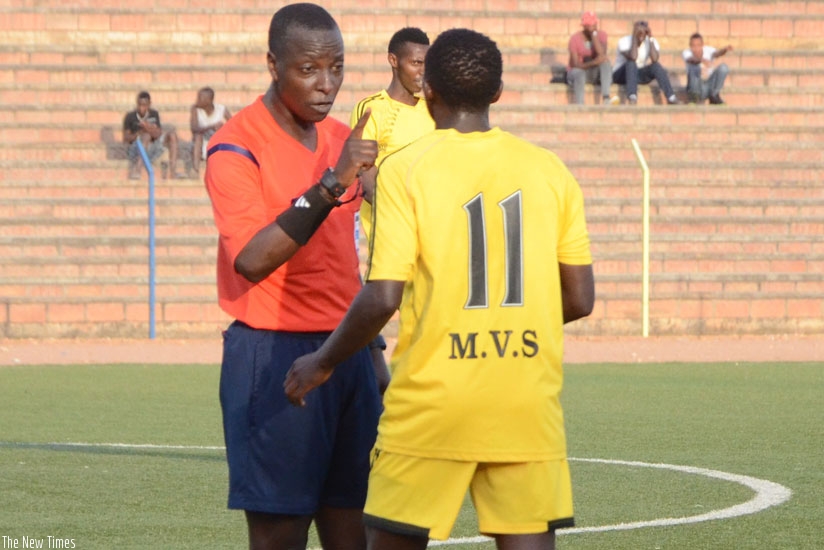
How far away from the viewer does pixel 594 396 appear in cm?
1321

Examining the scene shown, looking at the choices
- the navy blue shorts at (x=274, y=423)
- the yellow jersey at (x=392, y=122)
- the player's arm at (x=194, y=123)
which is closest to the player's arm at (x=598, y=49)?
the player's arm at (x=194, y=123)

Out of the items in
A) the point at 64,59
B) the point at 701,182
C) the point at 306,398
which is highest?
the point at 64,59

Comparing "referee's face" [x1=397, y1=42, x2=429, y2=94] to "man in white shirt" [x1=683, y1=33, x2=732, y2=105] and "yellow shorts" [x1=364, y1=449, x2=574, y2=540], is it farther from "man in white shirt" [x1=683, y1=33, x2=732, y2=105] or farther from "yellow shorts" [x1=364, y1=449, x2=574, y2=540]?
"man in white shirt" [x1=683, y1=33, x2=732, y2=105]

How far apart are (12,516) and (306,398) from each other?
3.13 metres

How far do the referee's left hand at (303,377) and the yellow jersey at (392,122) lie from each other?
3375mm

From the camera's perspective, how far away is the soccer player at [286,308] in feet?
15.4

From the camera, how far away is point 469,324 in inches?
162

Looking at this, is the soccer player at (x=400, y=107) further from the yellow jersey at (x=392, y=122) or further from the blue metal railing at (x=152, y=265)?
the blue metal railing at (x=152, y=265)

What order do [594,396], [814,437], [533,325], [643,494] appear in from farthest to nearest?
[594,396]
[814,437]
[643,494]
[533,325]

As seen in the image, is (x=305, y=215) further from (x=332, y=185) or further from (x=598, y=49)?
(x=598, y=49)

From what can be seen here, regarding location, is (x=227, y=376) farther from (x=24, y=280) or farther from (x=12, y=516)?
(x=24, y=280)

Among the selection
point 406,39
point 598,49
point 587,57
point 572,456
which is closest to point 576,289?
point 406,39

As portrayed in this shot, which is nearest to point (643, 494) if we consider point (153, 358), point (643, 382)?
point (643, 382)

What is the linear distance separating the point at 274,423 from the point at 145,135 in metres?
18.4
